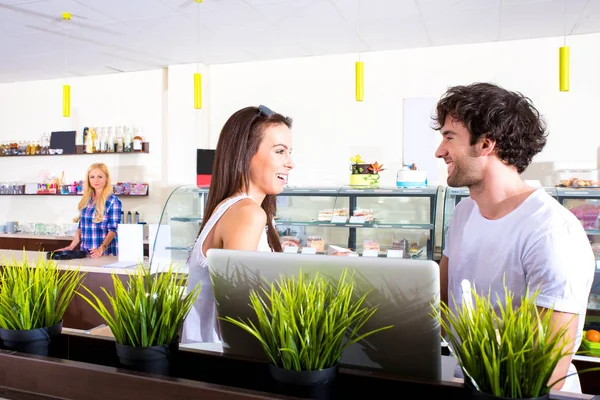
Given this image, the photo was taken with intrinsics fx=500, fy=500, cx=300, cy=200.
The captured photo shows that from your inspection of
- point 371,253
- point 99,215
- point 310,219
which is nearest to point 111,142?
point 99,215

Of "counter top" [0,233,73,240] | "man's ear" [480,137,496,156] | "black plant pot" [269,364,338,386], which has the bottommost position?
"counter top" [0,233,73,240]

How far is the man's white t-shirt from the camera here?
1244 mm

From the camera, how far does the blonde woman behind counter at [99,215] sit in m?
4.42

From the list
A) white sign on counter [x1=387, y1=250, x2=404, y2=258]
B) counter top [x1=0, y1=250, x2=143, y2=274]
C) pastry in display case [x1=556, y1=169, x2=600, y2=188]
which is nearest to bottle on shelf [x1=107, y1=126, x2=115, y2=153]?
counter top [x1=0, y1=250, x2=143, y2=274]

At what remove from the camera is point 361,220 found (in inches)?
145

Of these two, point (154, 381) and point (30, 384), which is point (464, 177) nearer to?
point (154, 381)

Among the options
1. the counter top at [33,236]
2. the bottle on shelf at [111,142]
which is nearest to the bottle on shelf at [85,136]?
the bottle on shelf at [111,142]

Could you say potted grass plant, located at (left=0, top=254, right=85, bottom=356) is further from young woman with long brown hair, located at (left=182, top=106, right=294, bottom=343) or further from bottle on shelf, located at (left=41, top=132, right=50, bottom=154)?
bottle on shelf, located at (left=41, top=132, right=50, bottom=154)

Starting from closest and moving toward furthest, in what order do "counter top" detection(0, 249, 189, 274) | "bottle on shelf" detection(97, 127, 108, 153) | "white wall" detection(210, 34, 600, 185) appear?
"counter top" detection(0, 249, 189, 274), "white wall" detection(210, 34, 600, 185), "bottle on shelf" detection(97, 127, 108, 153)

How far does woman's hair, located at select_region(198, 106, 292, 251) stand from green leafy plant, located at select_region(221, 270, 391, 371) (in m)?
0.67

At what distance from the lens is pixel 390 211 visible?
11.9 ft

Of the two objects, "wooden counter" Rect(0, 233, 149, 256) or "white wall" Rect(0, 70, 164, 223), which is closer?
"wooden counter" Rect(0, 233, 149, 256)

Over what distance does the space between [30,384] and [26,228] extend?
6937mm

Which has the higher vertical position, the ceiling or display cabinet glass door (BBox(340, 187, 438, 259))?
the ceiling
